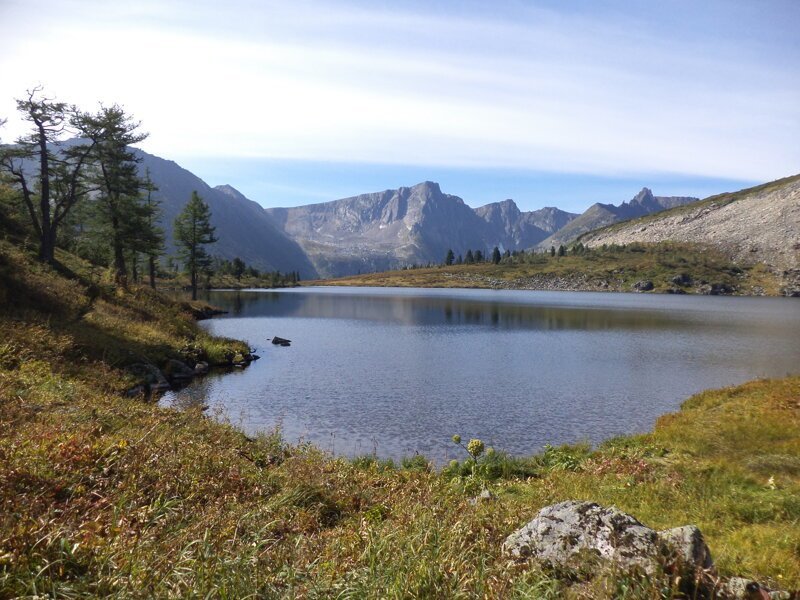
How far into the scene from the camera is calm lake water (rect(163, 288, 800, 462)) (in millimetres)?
23344

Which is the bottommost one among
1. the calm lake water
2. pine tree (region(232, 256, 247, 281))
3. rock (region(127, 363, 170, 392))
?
the calm lake water

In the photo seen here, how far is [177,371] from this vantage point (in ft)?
105

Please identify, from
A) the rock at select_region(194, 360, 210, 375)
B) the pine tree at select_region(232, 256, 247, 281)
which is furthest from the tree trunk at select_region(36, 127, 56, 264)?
the pine tree at select_region(232, 256, 247, 281)

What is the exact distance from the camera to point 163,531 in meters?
7.26

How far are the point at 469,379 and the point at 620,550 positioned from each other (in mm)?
28283

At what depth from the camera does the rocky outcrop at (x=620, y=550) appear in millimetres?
5883

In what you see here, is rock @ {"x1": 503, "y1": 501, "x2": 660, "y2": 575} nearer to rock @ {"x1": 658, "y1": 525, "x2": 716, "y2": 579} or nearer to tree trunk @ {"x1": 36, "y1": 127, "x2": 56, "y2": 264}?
rock @ {"x1": 658, "y1": 525, "x2": 716, "y2": 579}

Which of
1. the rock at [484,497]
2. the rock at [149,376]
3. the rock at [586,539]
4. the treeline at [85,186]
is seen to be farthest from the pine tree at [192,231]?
the rock at [586,539]

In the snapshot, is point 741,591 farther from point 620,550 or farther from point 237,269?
point 237,269

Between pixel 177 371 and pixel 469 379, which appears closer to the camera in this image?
pixel 177 371

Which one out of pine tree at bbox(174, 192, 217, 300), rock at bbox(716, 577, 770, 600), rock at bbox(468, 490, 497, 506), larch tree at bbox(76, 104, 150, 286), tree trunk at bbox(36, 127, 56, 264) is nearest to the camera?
rock at bbox(716, 577, 770, 600)

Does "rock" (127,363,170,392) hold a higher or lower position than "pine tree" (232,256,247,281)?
lower

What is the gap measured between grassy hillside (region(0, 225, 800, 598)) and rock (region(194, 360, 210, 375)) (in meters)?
13.0

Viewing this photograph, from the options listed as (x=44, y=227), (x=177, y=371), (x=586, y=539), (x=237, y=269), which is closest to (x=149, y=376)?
(x=177, y=371)
